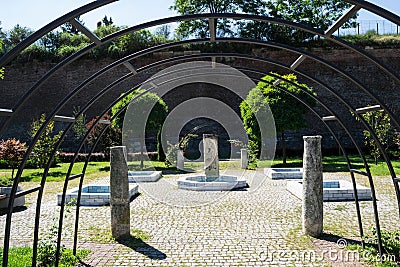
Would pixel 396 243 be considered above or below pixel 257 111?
below

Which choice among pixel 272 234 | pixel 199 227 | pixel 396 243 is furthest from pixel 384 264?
pixel 199 227

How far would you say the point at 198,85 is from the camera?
2688 centimetres

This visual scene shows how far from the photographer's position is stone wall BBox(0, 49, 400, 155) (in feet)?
86.0

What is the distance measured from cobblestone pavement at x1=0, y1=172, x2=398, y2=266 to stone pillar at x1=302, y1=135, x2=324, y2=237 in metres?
0.22

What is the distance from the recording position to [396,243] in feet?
18.0

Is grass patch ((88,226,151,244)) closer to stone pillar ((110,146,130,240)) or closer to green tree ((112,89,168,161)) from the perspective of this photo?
stone pillar ((110,146,130,240))

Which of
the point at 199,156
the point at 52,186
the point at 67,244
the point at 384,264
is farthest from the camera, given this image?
the point at 199,156

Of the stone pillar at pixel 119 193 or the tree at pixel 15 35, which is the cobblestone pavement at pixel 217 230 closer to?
the stone pillar at pixel 119 193

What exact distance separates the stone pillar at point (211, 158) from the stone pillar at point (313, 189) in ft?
23.8

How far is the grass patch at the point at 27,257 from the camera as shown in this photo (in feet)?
17.6

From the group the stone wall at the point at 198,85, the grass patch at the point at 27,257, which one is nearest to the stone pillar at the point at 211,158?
the grass patch at the point at 27,257

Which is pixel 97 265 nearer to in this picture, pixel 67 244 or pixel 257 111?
pixel 67 244

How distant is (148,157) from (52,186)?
9.29m

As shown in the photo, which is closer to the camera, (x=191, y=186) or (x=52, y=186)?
(x=191, y=186)
